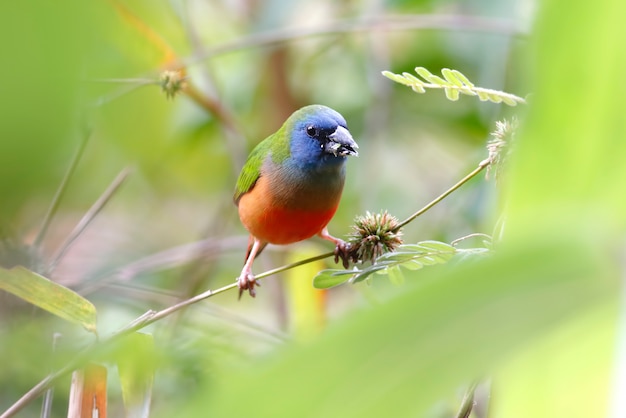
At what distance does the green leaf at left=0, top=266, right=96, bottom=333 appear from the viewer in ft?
2.85

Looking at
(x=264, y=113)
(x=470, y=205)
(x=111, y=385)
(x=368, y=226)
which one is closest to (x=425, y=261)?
(x=368, y=226)

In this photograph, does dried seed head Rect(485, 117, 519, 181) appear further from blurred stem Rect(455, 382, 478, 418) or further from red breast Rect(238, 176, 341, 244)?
red breast Rect(238, 176, 341, 244)

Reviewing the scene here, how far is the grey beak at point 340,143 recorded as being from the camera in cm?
174

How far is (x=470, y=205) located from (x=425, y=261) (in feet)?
5.09

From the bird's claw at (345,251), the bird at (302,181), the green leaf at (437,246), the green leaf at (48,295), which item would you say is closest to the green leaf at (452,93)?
the green leaf at (437,246)

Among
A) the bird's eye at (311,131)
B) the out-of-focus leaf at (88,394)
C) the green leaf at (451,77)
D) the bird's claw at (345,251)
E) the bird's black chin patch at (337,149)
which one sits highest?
the bird's eye at (311,131)

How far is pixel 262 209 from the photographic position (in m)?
1.83

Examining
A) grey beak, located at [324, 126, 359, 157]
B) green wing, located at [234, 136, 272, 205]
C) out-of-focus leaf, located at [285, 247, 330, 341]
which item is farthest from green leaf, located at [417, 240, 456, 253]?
green wing, located at [234, 136, 272, 205]

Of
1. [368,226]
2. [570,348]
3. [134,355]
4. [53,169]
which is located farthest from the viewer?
[368,226]

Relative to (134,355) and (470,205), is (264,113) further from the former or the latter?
(134,355)

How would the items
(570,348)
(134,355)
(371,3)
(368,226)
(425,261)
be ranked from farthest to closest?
(371,3)
(368,226)
(425,261)
(134,355)
(570,348)

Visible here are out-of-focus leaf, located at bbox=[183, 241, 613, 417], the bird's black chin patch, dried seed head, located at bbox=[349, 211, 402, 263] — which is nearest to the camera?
out-of-focus leaf, located at bbox=[183, 241, 613, 417]

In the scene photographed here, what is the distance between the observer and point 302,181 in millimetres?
1797

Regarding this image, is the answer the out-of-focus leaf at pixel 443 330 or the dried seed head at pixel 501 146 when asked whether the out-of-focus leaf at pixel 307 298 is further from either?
the out-of-focus leaf at pixel 443 330
